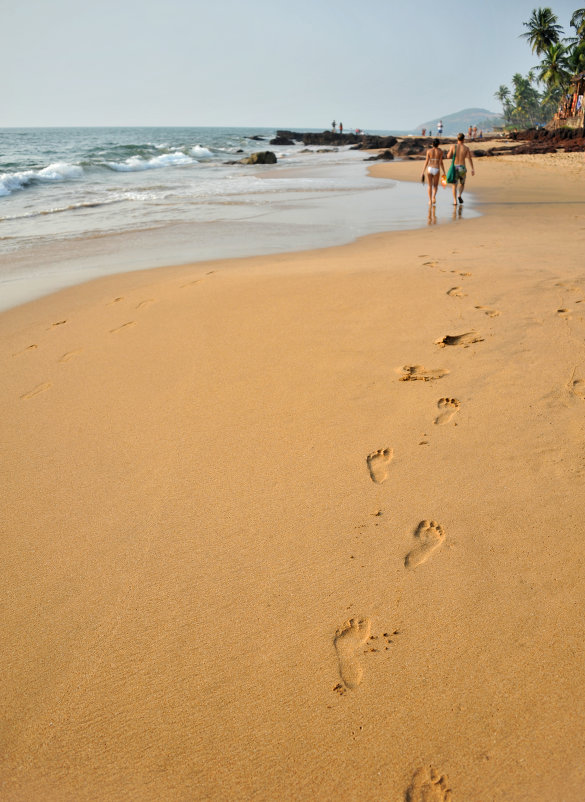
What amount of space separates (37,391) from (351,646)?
114 inches

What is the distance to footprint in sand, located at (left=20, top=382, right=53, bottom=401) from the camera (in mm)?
3560

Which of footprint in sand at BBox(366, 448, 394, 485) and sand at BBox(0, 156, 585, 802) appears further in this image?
footprint in sand at BBox(366, 448, 394, 485)

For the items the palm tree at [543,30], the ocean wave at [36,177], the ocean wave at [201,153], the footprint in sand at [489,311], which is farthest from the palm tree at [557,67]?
the footprint in sand at [489,311]

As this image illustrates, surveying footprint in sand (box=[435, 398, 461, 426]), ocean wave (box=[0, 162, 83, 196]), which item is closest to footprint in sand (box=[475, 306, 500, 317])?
footprint in sand (box=[435, 398, 461, 426])

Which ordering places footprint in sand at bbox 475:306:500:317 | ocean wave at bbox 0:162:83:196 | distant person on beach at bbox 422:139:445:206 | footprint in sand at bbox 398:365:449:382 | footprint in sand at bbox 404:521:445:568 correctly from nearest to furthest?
1. footprint in sand at bbox 404:521:445:568
2. footprint in sand at bbox 398:365:449:382
3. footprint in sand at bbox 475:306:500:317
4. distant person on beach at bbox 422:139:445:206
5. ocean wave at bbox 0:162:83:196

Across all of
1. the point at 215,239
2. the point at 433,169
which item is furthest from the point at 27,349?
the point at 433,169

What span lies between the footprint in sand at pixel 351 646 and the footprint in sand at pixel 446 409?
1337 millimetres

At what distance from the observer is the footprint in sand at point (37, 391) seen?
3.56 metres

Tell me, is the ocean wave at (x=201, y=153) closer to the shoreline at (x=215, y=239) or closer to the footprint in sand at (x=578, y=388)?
the shoreline at (x=215, y=239)

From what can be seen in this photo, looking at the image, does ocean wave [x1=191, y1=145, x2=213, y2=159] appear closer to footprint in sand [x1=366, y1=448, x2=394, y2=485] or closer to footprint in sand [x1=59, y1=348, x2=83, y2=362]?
footprint in sand [x1=59, y1=348, x2=83, y2=362]

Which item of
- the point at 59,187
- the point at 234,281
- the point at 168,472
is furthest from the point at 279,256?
the point at 59,187

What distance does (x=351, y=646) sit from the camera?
67.2 inches

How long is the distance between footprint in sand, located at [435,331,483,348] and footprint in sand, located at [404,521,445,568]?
177 centimetres

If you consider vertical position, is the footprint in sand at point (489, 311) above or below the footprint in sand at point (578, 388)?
above
